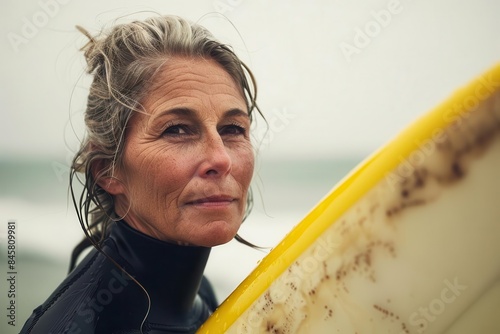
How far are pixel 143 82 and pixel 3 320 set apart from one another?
1.49 metres

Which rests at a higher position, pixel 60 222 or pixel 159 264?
pixel 159 264

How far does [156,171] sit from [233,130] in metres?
Result: 0.31

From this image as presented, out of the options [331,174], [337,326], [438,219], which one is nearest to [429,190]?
[438,219]

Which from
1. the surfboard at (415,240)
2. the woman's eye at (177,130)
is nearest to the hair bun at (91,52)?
the woman's eye at (177,130)

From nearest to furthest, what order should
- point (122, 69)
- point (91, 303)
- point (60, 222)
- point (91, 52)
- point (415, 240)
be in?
point (415, 240)
point (91, 303)
point (122, 69)
point (91, 52)
point (60, 222)

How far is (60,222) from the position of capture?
7.44 m

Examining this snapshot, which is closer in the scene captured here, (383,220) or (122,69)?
(383,220)

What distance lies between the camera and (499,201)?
1.27m

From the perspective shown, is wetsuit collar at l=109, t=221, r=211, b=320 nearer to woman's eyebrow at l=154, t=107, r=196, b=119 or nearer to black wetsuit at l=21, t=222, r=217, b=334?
black wetsuit at l=21, t=222, r=217, b=334

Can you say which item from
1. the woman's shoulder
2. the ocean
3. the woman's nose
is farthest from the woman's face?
the ocean

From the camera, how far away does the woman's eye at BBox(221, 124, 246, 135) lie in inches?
69.2

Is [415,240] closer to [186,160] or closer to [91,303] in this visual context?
[186,160]

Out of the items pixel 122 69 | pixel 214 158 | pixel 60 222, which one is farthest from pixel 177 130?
pixel 60 222

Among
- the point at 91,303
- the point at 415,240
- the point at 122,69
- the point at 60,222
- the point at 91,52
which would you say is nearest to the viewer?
the point at 415,240
